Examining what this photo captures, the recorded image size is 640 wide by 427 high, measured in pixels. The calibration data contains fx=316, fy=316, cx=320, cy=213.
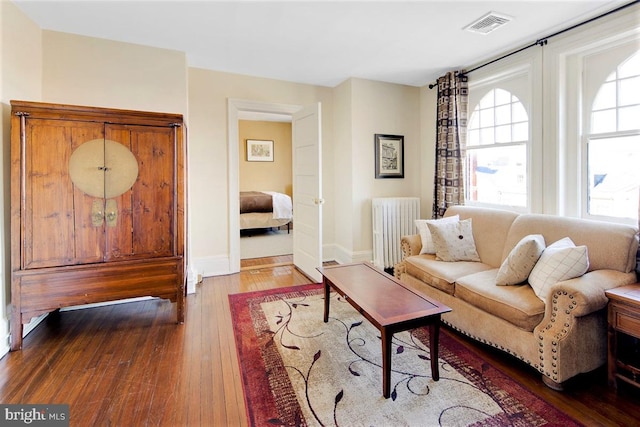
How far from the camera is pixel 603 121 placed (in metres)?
2.63

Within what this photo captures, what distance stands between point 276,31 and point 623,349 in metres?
3.40

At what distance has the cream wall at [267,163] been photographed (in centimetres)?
787

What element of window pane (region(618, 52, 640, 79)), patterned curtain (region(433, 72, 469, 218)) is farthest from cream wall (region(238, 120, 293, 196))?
window pane (region(618, 52, 640, 79))

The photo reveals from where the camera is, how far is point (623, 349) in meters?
1.88

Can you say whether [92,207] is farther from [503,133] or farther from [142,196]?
[503,133]

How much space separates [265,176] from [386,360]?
689cm

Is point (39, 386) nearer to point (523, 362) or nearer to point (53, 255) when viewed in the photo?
point (53, 255)

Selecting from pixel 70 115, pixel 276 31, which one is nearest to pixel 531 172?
pixel 276 31

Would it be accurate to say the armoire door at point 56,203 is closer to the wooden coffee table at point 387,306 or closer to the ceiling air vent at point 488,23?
the wooden coffee table at point 387,306

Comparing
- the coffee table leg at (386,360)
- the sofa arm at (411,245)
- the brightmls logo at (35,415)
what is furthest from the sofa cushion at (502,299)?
the brightmls logo at (35,415)

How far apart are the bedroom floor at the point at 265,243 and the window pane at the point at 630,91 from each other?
421 centimetres

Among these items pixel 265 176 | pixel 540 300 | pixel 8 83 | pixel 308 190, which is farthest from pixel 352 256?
pixel 265 176

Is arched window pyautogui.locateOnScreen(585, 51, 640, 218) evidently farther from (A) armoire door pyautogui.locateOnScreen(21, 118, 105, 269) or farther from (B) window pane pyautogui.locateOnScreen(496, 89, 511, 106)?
(A) armoire door pyautogui.locateOnScreen(21, 118, 105, 269)

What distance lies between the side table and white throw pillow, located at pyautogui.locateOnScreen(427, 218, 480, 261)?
1.12 metres
